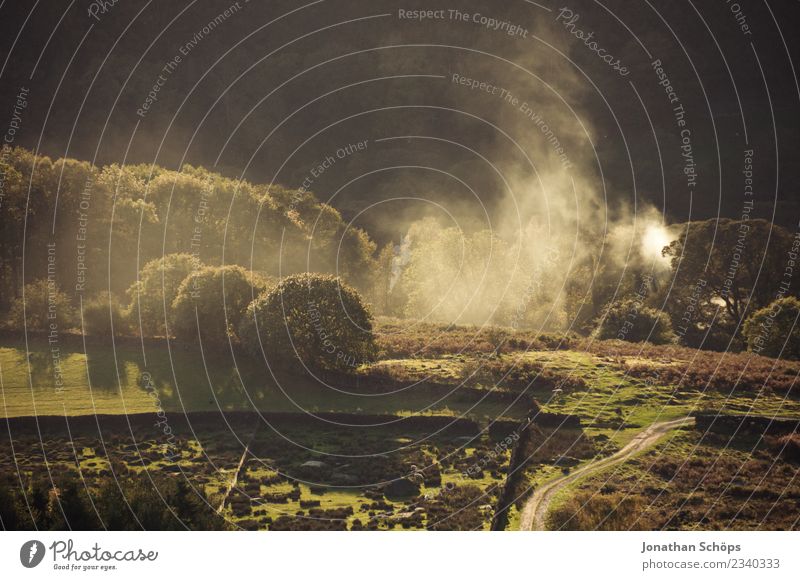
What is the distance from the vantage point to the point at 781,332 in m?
79.6

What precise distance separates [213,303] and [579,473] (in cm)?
3676

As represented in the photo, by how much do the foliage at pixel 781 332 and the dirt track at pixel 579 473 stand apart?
2306cm

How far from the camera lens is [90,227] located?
97812mm

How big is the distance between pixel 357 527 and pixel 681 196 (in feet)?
498

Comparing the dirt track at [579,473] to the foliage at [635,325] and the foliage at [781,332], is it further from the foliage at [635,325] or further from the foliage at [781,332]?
the foliage at [635,325]

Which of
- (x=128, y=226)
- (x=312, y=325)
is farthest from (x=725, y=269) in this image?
(x=128, y=226)

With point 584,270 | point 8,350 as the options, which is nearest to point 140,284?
point 8,350

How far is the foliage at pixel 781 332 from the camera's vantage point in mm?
78250

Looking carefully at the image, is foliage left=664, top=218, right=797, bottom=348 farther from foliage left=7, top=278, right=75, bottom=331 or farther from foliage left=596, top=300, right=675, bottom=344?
foliage left=7, top=278, right=75, bottom=331

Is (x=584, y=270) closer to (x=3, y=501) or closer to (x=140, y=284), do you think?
(x=140, y=284)

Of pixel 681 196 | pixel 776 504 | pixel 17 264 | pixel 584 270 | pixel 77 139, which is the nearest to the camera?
pixel 776 504

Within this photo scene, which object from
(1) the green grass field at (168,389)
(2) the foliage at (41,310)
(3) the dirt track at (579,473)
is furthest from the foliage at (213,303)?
(3) the dirt track at (579,473)

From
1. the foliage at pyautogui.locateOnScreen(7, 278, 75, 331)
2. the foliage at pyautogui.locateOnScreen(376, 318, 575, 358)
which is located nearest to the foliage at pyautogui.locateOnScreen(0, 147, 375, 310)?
the foliage at pyautogui.locateOnScreen(7, 278, 75, 331)

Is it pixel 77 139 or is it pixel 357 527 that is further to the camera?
pixel 77 139
